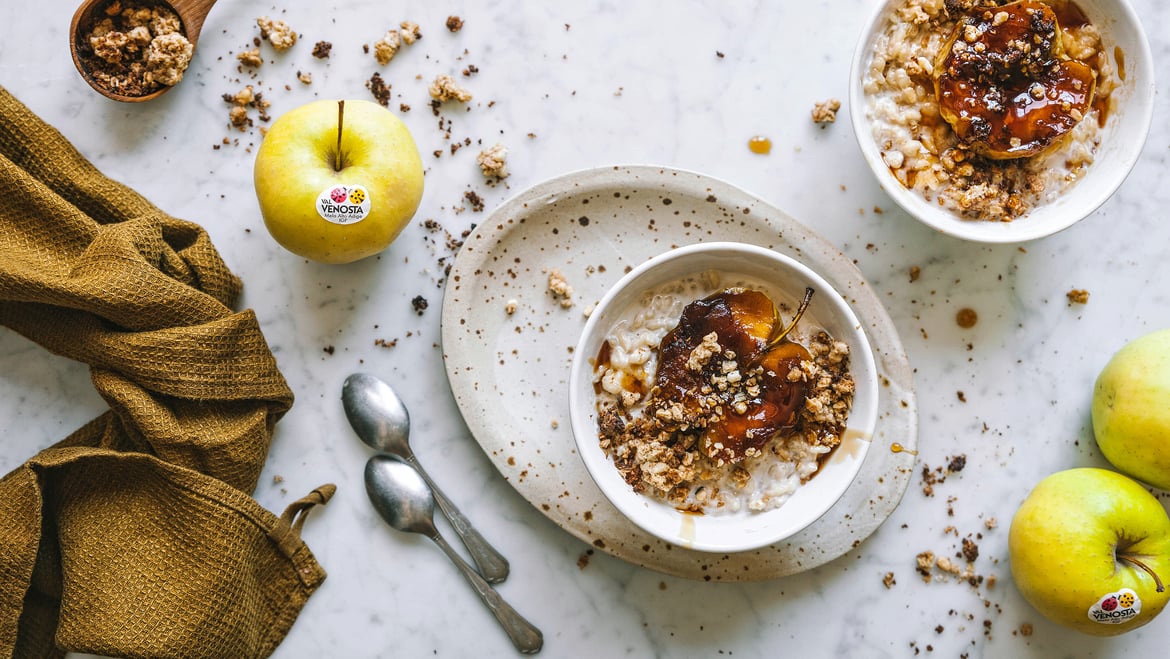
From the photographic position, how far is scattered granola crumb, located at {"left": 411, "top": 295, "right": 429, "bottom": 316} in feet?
5.43

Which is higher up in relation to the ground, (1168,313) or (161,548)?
(1168,313)

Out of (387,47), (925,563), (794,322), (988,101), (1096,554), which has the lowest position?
(925,563)

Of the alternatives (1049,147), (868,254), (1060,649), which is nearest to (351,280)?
(868,254)

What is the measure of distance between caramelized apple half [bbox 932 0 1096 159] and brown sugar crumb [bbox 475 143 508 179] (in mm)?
830

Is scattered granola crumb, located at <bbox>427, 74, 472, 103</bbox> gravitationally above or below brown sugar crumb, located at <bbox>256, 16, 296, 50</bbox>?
below

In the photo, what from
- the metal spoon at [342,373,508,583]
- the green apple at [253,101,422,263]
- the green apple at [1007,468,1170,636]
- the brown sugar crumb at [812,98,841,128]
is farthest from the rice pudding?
the metal spoon at [342,373,508,583]

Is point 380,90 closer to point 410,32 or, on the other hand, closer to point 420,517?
point 410,32

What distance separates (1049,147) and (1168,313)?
0.48m

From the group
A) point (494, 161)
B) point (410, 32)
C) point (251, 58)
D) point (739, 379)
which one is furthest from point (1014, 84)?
point (251, 58)

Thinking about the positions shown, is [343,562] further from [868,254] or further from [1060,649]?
[1060,649]

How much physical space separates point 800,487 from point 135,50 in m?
1.52

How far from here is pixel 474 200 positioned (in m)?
1.66

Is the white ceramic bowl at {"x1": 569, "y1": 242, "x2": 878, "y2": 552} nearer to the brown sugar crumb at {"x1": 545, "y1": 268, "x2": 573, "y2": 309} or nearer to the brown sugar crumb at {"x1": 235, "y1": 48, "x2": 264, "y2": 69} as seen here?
the brown sugar crumb at {"x1": 545, "y1": 268, "x2": 573, "y2": 309}

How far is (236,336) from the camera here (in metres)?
1.57
